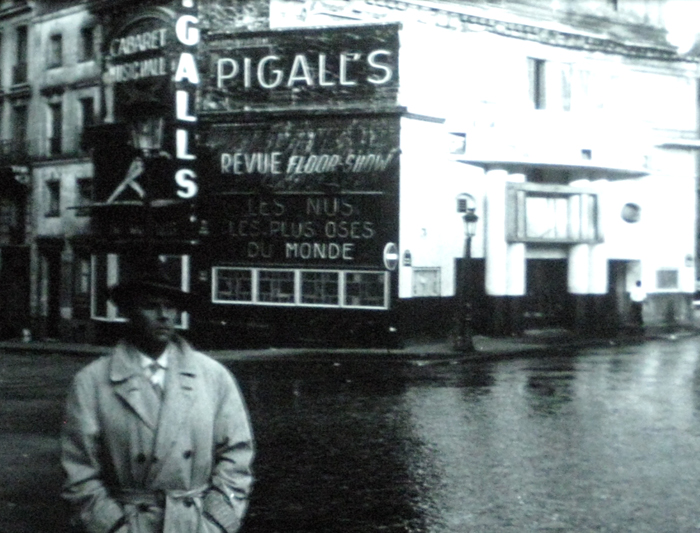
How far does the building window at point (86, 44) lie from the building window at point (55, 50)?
153 cm

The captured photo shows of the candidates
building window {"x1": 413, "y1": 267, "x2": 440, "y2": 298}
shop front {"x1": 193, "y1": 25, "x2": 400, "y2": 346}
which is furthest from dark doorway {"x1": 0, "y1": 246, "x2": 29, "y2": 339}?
building window {"x1": 413, "y1": 267, "x2": 440, "y2": 298}

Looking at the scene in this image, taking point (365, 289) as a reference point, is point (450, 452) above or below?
below

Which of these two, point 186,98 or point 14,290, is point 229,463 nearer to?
point 186,98

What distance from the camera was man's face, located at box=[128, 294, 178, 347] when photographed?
503 centimetres

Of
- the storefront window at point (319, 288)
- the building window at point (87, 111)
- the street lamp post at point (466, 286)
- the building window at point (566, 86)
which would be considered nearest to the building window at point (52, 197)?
the building window at point (87, 111)

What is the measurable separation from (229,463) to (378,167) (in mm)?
27454

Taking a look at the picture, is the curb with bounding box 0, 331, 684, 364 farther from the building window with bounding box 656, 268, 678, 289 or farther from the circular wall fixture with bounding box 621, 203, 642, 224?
the circular wall fixture with bounding box 621, 203, 642, 224

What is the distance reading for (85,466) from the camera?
4969 millimetres

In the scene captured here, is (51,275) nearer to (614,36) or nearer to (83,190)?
(83,190)

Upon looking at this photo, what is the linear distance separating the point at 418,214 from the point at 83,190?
1324 cm

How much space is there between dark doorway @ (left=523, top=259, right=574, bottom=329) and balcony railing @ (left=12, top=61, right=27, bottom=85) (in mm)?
19114

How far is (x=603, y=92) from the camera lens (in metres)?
39.1

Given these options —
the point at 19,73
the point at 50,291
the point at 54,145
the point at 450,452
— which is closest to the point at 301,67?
the point at 54,145

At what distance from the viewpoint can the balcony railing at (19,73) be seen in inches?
1720
